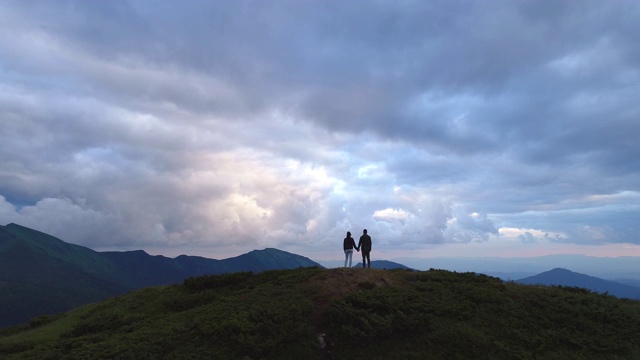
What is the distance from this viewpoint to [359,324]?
18000 millimetres

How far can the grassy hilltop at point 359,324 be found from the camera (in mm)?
16688

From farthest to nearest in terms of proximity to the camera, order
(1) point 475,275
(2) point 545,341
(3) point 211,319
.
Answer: (1) point 475,275
(3) point 211,319
(2) point 545,341

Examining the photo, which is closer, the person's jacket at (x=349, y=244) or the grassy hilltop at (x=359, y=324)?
the grassy hilltop at (x=359, y=324)

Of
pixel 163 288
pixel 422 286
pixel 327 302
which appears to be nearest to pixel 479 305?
pixel 422 286

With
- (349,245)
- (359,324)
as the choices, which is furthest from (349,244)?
(359,324)

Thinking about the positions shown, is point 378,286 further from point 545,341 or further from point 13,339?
point 13,339

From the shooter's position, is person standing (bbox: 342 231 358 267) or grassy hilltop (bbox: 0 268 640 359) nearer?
grassy hilltop (bbox: 0 268 640 359)

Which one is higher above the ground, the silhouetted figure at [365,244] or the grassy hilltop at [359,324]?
the silhouetted figure at [365,244]

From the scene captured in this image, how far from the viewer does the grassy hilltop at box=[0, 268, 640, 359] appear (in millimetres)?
16688

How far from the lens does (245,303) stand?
70.0 feet

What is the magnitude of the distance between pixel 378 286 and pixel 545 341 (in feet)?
26.5

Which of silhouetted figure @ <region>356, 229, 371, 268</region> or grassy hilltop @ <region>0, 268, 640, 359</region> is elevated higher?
silhouetted figure @ <region>356, 229, 371, 268</region>

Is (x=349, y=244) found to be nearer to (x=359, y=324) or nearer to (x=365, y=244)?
(x=365, y=244)

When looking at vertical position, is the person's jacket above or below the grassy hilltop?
above
